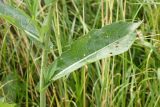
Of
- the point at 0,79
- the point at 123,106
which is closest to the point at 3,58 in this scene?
the point at 0,79

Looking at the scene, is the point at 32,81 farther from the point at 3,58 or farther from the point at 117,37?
the point at 117,37

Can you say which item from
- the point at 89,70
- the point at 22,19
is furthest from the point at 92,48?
the point at 89,70

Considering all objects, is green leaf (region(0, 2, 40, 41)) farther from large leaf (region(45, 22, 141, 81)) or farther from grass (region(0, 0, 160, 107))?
grass (region(0, 0, 160, 107))

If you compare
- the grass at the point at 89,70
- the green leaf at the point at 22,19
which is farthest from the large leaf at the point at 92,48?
the grass at the point at 89,70

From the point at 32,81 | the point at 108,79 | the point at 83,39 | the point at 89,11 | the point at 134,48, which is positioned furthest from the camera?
the point at 89,11

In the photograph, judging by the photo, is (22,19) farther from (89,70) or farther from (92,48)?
(89,70)
